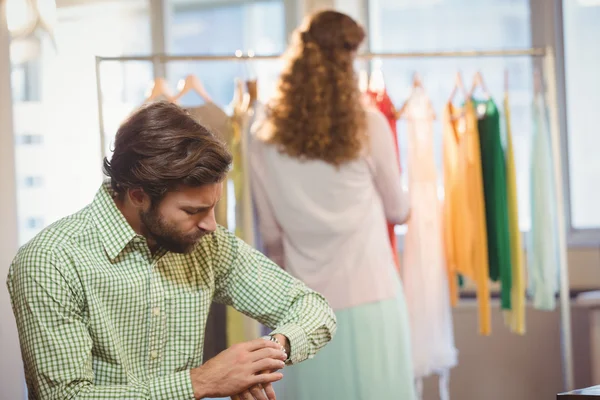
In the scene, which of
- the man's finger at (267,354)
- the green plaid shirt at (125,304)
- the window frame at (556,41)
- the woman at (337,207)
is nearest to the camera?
the green plaid shirt at (125,304)

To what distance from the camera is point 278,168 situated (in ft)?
8.11

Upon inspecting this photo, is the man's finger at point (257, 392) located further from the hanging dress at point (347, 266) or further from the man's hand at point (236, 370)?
the hanging dress at point (347, 266)

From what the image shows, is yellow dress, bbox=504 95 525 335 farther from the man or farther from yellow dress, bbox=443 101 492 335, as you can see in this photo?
the man

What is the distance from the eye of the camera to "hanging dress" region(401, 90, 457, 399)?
283 centimetres

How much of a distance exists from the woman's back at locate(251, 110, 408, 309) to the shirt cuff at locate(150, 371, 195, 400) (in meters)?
1.03

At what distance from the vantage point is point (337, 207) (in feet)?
8.06

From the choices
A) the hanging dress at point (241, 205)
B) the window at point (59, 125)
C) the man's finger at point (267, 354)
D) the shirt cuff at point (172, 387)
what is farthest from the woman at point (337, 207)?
the shirt cuff at point (172, 387)

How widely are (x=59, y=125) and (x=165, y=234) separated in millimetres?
1207

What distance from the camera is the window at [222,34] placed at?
391 cm

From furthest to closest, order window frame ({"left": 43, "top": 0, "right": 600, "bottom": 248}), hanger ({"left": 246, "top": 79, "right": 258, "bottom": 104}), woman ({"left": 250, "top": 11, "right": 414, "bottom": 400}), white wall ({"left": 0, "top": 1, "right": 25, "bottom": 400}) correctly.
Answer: window frame ({"left": 43, "top": 0, "right": 600, "bottom": 248}) → hanger ({"left": 246, "top": 79, "right": 258, "bottom": 104}) → woman ({"left": 250, "top": 11, "right": 414, "bottom": 400}) → white wall ({"left": 0, "top": 1, "right": 25, "bottom": 400})

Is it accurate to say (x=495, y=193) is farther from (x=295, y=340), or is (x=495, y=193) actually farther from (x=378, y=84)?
Result: (x=295, y=340)

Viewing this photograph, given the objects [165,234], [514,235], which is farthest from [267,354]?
[514,235]

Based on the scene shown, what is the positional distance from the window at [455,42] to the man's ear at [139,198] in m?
2.41

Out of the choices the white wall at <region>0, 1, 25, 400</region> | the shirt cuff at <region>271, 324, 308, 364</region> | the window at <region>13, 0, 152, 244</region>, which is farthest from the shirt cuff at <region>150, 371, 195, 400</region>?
the window at <region>13, 0, 152, 244</region>
